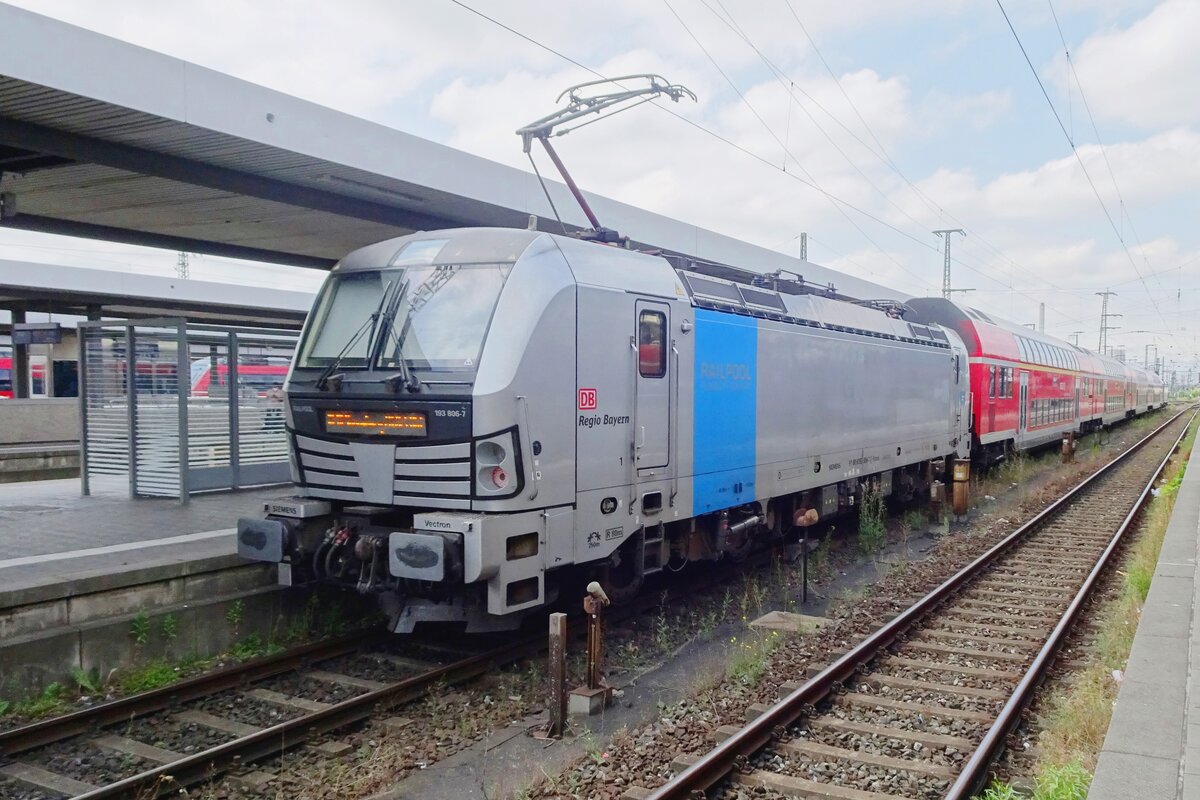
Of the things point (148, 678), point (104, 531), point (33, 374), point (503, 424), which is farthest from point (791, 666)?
point (33, 374)

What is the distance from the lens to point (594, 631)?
668 cm

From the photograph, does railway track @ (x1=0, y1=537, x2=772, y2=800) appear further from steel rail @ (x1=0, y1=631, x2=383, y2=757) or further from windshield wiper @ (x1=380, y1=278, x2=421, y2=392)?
windshield wiper @ (x1=380, y1=278, x2=421, y2=392)

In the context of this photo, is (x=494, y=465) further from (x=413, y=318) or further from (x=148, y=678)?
(x=148, y=678)

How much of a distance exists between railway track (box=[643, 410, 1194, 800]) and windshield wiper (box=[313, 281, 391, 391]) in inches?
150

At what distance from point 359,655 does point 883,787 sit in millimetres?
4274

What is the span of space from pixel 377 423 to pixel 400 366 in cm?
47

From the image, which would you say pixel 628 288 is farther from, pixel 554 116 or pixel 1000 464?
pixel 1000 464

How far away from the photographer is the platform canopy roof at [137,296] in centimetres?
2214

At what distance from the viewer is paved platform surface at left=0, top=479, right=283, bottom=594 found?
7.25 meters

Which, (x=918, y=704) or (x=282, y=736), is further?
(x=918, y=704)

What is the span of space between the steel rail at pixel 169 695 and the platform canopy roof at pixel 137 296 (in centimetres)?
1851

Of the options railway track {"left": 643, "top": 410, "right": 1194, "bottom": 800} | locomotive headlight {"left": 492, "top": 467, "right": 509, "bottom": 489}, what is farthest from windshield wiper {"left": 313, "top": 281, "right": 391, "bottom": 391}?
railway track {"left": 643, "top": 410, "right": 1194, "bottom": 800}

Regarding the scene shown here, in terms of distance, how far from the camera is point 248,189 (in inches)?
410

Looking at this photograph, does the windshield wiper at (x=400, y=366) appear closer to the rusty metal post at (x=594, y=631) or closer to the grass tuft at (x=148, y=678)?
the rusty metal post at (x=594, y=631)
